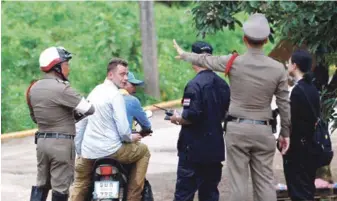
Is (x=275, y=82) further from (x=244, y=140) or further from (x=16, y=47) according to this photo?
(x=16, y=47)

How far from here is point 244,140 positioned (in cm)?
794

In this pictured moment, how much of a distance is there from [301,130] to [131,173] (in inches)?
71.8

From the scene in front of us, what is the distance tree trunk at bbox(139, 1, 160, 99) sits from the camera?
17531mm

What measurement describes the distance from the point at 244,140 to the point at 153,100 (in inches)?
405

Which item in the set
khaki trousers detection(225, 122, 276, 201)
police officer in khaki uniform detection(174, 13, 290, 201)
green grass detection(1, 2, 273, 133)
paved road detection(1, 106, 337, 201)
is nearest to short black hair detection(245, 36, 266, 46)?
police officer in khaki uniform detection(174, 13, 290, 201)

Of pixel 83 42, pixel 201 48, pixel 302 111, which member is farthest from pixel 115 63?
pixel 83 42

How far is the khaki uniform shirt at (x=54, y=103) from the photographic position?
861cm

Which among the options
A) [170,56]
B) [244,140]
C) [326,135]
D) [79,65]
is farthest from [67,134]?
[170,56]

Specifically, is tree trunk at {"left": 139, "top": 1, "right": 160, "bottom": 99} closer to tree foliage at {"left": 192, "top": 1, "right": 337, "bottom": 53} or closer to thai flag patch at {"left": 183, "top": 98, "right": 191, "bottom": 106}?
tree foliage at {"left": 192, "top": 1, "right": 337, "bottom": 53}

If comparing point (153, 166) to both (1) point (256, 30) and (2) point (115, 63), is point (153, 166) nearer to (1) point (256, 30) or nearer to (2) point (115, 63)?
(2) point (115, 63)

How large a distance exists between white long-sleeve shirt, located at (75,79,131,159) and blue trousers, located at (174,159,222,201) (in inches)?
25.5

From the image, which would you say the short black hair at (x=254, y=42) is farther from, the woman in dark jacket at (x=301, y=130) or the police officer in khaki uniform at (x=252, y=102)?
the woman in dark jacket at (x=301, y=130)

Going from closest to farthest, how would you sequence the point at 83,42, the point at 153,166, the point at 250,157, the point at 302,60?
the point at 250,157 < the point at 302,60 < the point at 153,166 < the point at 83,42

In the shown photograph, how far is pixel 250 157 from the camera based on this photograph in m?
8.12
